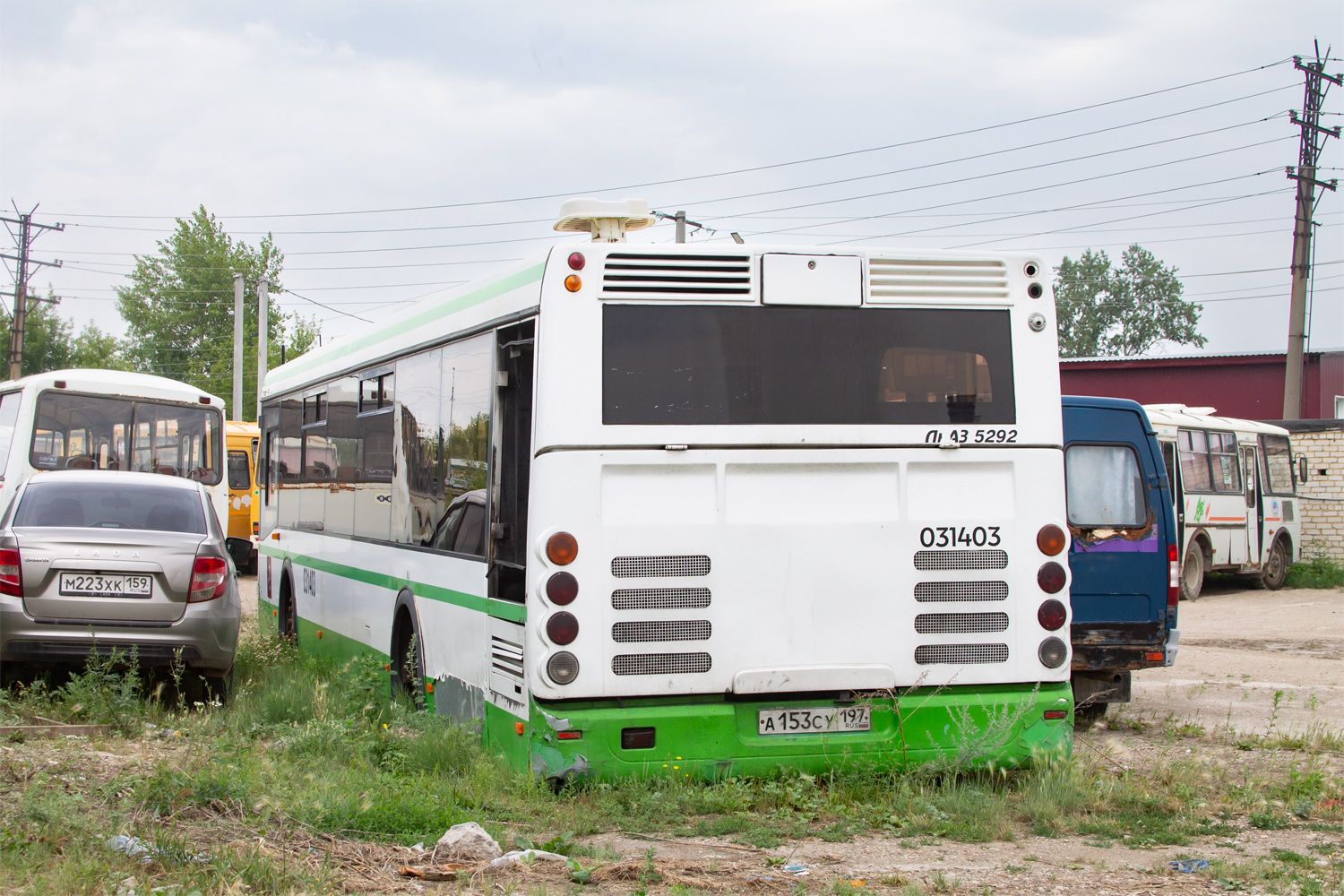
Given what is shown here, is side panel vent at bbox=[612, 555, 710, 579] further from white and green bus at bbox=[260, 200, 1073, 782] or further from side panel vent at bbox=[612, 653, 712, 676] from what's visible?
side panel vent at bbox=[612, 653, 712, 676]

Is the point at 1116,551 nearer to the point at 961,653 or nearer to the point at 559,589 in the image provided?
the point at 961,653

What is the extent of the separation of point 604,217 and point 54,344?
245ft

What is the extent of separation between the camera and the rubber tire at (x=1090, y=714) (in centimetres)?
1001

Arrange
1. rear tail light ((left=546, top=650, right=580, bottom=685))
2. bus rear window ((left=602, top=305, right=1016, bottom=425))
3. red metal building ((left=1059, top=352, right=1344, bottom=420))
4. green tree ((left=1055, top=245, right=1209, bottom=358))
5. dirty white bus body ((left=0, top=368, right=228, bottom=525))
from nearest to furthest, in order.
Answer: rear tail light ((left=546, top=650, right=580, bottom=685)) < bus rear window ((left=602, top=305, right=1016, bottom=425)) < dirty white bus body ((left=0, top=368, right=228, bottom=525)) < red metal building ((left=1059, top=352, right=1344, bottom=420)) < green tree ((left=1055, top=245, right=1209, bottom=358))

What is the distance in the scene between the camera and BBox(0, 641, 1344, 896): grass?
17.0 feet

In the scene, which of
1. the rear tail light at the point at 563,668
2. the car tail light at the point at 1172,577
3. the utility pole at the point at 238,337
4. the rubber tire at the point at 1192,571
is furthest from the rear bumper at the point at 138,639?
the utility pole at the point at 238,337

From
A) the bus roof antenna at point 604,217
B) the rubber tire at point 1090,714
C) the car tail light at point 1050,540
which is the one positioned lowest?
the rubber tire at point 1090,714

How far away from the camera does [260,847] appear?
5.22 metres

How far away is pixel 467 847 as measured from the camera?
213 inches

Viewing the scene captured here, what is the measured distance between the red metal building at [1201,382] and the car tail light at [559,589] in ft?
124

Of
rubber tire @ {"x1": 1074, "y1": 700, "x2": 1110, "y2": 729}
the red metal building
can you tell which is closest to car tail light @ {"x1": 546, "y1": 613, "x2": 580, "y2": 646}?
rubber tire @ {"x1": 1074, "y1": 700, "x2": 1110, "y2": 729}

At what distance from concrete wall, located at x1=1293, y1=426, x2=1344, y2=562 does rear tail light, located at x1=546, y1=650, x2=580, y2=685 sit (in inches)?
1010

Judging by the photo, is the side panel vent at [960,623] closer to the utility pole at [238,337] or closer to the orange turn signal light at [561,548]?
the orange turn signal light at [561,548]

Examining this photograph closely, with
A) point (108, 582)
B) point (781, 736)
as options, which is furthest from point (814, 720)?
point (108, 582)
